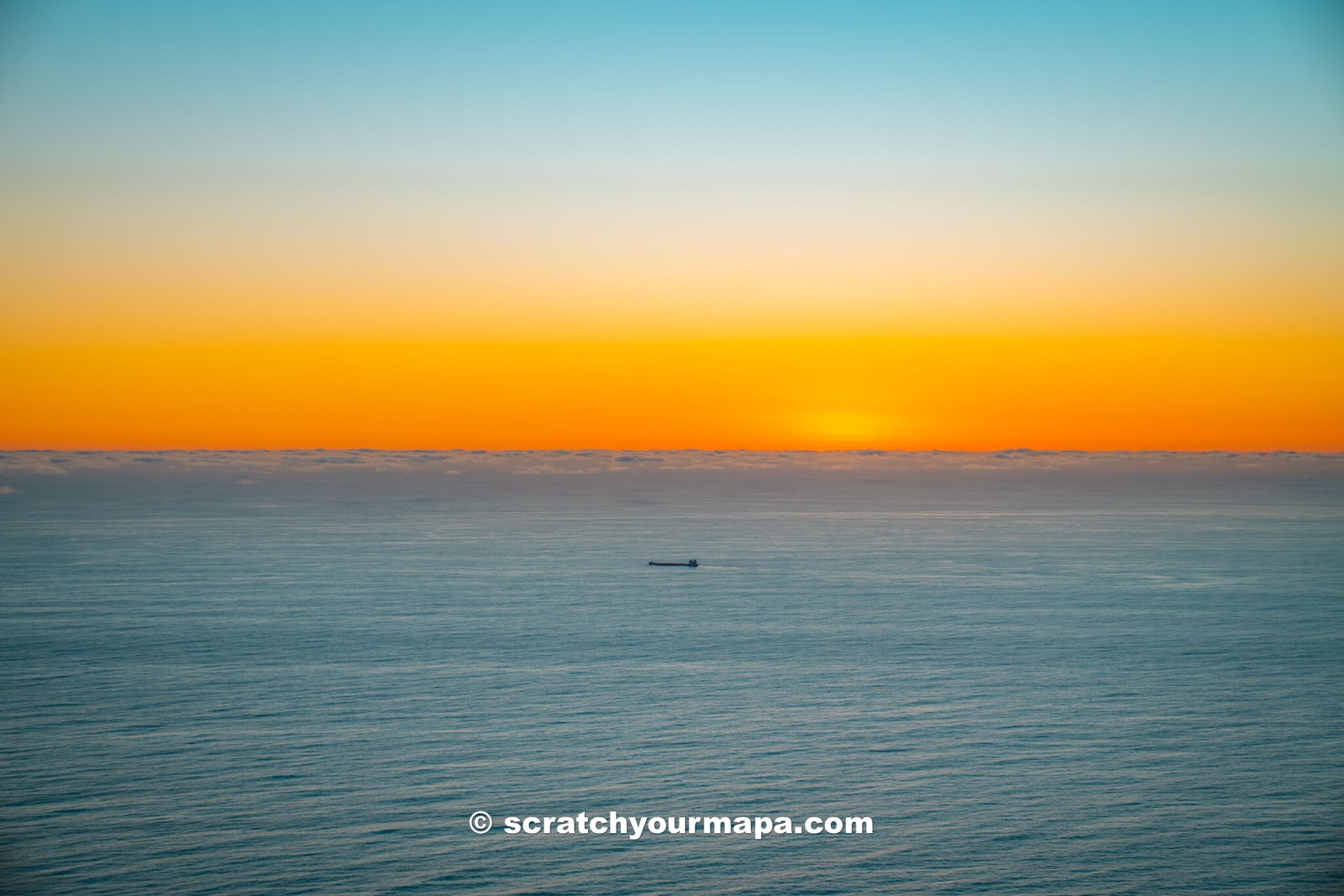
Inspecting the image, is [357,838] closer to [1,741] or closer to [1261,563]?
[1,741]

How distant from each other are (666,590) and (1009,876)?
304 feet

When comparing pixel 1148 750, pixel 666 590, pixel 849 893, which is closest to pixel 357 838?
pixel 849 893

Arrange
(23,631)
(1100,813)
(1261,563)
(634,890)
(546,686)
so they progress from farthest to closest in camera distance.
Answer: (1261,563) < (23,631) < (546,686) < (1100,813) < (634,890)

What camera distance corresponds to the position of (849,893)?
44.8 m

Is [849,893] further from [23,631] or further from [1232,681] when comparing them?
[23,631]

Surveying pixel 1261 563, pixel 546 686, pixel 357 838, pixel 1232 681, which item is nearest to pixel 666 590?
pixel 546 686

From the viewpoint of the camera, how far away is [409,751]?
204 ft

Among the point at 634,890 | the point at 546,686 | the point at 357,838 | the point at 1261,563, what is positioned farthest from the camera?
the point at 1261,563

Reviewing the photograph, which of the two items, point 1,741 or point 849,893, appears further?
point 1,741

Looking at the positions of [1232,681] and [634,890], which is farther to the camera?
[1232,681]

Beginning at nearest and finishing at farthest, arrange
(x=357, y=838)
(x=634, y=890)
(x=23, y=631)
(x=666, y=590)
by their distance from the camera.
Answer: (x=634, y=890), (x=357, y=838), (x=23, y=631), (x=666, y=590)

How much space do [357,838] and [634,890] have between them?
13602 mm

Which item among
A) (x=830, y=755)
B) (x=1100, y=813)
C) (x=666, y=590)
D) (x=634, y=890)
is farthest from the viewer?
(x=666, y=590)

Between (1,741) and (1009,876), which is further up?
(1,741)
